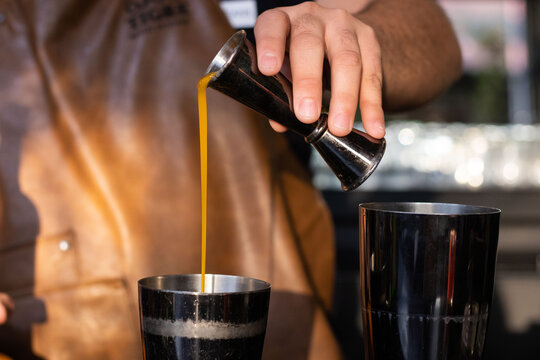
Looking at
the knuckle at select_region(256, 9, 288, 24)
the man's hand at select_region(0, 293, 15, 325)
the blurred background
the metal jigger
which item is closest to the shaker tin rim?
the metal jigger

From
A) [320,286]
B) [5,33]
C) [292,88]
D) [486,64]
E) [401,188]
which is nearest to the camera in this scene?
[292,88]

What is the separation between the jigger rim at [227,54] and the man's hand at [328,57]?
0.10 ft

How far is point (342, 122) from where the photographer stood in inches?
26.1

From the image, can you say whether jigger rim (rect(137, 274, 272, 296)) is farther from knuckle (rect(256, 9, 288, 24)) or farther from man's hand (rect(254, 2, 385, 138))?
knuckle (rect(256, 9, 288, 24))

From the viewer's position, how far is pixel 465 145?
8.21 ft

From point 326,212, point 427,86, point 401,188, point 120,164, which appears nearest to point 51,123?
point 120,164

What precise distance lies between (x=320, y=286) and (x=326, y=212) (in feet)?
0.48

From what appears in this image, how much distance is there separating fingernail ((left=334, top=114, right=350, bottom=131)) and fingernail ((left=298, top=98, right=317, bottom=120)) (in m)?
0.02

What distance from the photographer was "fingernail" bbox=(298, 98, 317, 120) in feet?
2.14

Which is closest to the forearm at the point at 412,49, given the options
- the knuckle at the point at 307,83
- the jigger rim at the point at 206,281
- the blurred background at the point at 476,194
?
the knuckle at the point at 307,83

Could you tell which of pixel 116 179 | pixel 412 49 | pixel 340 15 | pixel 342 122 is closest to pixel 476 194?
pixel 412 49

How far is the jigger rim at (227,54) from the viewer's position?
2.02 ft

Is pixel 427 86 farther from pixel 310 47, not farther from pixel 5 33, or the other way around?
pixel 5 33

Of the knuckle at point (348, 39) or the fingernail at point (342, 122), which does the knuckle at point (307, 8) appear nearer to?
the knuckle at point (348, 39)
